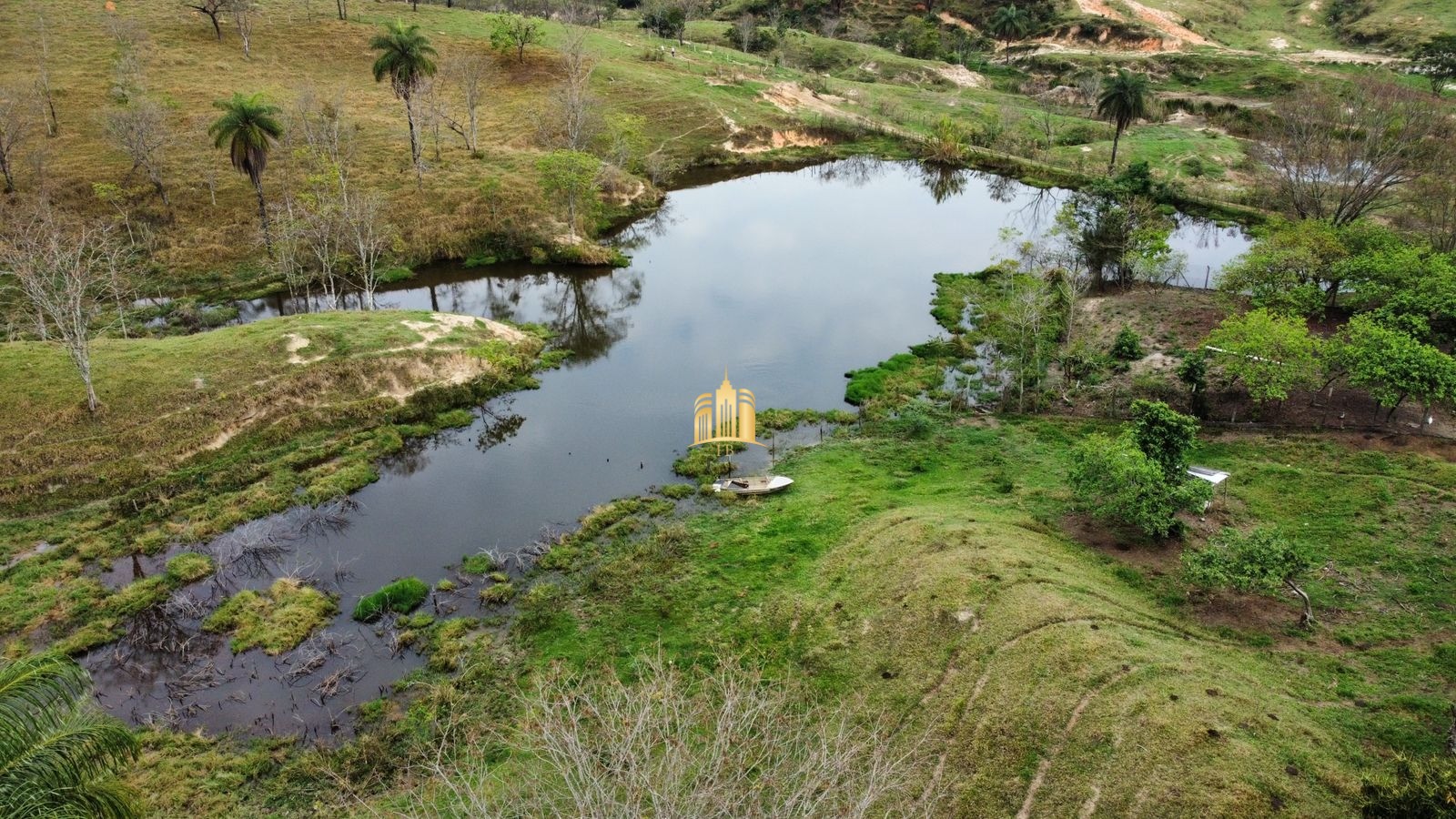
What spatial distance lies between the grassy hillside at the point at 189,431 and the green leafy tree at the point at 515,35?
185 ft

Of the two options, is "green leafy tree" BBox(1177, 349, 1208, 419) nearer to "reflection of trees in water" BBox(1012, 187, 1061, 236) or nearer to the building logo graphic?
the building logo graphic

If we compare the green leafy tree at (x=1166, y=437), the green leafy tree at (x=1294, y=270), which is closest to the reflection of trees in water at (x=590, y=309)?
the green leafy tree at (x=1166, y=437)

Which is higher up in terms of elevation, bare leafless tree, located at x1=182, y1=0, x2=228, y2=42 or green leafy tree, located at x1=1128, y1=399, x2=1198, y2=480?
bare leafless tree, located at x1=182, y1=0, x2=228, y2=42

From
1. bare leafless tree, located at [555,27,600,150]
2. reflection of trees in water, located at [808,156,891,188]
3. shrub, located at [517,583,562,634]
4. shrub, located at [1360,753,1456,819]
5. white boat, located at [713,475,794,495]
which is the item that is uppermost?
bare leafless tree, located at [555,27,600,150]

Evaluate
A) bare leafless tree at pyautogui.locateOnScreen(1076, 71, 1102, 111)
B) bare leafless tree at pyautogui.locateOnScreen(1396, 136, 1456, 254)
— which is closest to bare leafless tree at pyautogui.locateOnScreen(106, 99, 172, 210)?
bare leafless tree at pyautogui.locateOnScreen(1396, 136, 1456, 254)

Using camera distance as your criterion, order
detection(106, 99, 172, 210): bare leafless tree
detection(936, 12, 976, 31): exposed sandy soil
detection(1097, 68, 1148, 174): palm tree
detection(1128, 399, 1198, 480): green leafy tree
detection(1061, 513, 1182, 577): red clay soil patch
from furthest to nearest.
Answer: detection(936, 12, 976, 31): exposed sandy soil, detection(1097, 68, 1148, 174): palm tree, detection(106, 99, 172, 210): bare leafless tree, detection(1128, 399, 1198, 480): green leafy tree, detection(1061, 513, 1182, 577): red clay soil patch

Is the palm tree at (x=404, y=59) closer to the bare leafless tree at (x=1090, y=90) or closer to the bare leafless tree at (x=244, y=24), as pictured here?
the bare leafless tree at (x=244, y=24)

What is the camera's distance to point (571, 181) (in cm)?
5581

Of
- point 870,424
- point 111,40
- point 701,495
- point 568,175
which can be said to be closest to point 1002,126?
point 568,175

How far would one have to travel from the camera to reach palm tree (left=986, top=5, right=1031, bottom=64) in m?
116

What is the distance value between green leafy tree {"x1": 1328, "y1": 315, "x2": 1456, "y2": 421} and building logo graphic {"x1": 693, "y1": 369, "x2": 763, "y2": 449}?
2404cm

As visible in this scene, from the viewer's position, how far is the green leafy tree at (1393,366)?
28.7 meters

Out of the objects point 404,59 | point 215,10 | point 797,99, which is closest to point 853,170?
point 797,99

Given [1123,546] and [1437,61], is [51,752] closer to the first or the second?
[1123,546]
